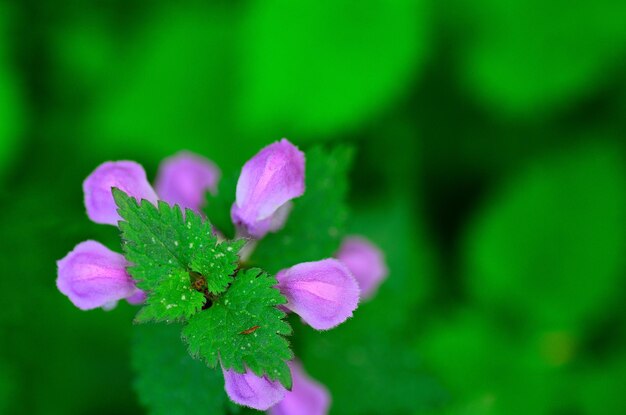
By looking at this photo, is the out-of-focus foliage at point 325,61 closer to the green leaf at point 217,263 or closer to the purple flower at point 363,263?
the purple flower at point 363,263

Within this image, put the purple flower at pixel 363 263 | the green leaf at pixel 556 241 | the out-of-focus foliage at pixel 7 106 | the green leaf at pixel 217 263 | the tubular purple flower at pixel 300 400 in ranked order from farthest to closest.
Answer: the green leaf at pixel 556 241 < the out-of-focus foliage at pixel 7 106 < the purple flower at pixel 363 263 < the tubular purple flower at pixel 300 400 < the green leaf at pixel 217 263

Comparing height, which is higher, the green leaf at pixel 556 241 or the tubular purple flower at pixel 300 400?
the green leaf at pixel 556 241

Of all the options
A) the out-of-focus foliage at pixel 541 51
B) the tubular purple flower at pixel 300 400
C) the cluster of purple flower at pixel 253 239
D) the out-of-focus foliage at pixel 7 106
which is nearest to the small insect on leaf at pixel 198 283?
the cluster of purple flower at pixel 253 239

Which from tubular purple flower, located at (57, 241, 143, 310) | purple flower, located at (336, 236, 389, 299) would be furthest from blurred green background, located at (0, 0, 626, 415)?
tubular purple flower, located at (57, 241, 143, 310)

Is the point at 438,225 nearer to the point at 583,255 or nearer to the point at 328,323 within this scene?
the point at 583,255

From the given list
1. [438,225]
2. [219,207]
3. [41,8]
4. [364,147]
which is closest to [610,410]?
[438,225]

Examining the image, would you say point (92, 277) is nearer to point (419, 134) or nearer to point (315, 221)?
point (315, 221)
